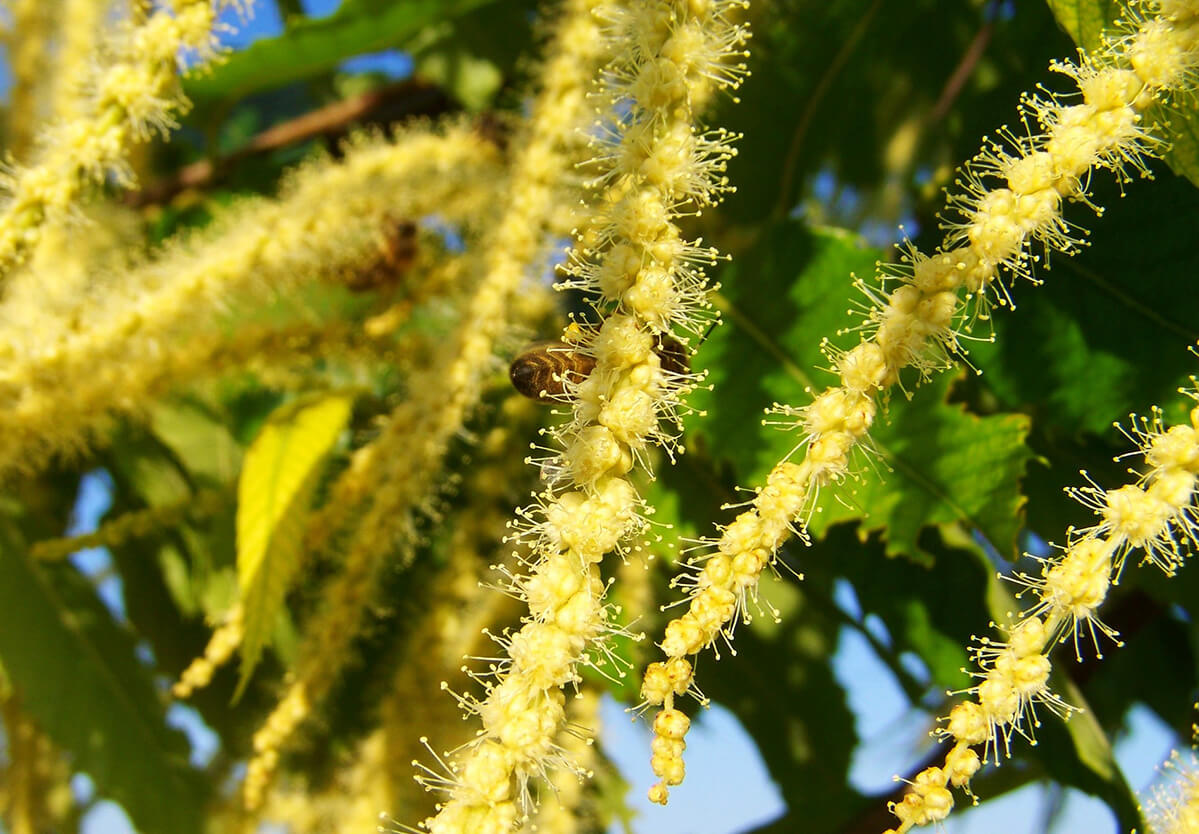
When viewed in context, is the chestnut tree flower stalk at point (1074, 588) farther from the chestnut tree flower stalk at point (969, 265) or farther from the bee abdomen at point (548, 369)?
the bee abdomen at point (548, 369)

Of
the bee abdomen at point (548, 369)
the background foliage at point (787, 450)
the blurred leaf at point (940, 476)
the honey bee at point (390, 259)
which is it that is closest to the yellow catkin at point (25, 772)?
the background foliage at point (787, 450)

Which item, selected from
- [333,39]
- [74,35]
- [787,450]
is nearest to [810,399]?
[787,450]

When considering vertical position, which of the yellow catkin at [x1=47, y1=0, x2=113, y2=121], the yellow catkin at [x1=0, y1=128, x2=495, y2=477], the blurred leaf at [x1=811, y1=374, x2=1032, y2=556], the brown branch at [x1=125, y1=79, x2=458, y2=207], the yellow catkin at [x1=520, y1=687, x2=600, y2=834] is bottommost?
the yellow catkin at [x1=520, y1=687, x2=600, y2=834]

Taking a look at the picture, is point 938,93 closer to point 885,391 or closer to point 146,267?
point 885,391

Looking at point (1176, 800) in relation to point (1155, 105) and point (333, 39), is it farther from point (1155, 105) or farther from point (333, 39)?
point (333, 39)

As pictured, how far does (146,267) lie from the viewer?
156 centimetres

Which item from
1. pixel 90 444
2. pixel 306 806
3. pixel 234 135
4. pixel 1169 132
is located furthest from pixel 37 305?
pixel 234 135

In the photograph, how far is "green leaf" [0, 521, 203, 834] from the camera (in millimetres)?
1441

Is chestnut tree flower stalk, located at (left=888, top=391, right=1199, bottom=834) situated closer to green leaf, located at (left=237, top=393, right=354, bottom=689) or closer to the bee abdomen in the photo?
the bee abdomen

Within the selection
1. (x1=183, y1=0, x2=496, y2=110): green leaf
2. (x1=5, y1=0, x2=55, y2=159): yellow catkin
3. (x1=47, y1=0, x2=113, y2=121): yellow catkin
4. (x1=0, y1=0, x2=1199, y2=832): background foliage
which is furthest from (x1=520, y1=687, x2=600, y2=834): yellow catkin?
(x1=5, y1=0, x2=55, y2=159): yellow catkin

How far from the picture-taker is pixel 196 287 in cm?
133

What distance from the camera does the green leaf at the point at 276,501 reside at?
1.10 m

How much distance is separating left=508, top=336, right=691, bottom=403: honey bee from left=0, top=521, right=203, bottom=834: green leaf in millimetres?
954

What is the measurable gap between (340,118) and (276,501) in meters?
1.16
